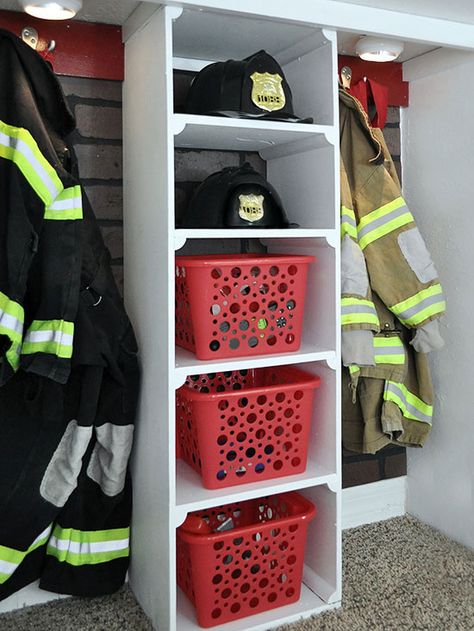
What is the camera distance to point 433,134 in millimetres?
2312

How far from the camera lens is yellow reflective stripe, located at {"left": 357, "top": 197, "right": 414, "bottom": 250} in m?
2.12

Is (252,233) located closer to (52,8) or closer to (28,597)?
(52,8)

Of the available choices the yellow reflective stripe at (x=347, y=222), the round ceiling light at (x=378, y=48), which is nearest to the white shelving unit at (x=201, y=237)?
the yellow reflective stripe at (x=347, y=222)

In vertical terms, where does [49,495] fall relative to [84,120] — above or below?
below

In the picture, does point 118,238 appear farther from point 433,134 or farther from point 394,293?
point 433,134

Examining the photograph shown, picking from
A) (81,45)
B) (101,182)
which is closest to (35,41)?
(81,45)

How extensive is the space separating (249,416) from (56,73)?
1.09 m

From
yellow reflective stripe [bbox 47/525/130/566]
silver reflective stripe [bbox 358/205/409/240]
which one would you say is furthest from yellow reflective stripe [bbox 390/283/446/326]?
yellow reflective stripe [bbox 47/525/130/566]

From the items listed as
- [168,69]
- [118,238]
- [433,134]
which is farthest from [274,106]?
[433,134]

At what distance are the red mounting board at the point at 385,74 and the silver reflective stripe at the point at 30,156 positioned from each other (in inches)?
43.5

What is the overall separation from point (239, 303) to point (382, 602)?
95cm

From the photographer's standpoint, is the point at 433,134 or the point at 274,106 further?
the point at 433,134

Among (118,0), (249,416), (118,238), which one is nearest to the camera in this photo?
(118,0)

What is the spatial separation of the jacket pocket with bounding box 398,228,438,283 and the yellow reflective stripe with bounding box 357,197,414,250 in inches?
1.6
